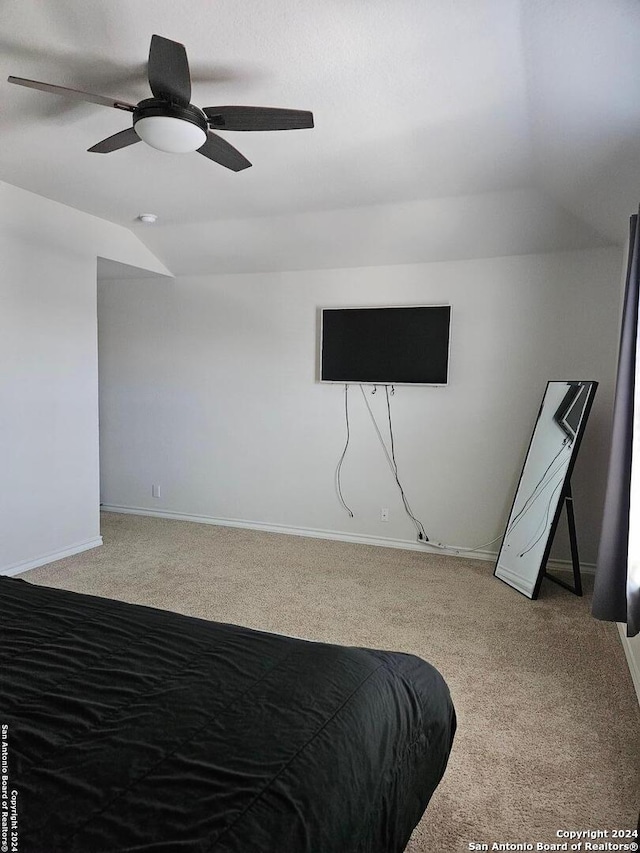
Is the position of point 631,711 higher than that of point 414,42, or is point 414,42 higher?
point 414,42

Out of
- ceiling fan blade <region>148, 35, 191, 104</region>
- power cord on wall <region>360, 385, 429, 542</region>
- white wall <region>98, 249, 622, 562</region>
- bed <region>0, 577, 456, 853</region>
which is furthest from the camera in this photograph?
power cord on wall <region>360, 385, 429, 542</region>

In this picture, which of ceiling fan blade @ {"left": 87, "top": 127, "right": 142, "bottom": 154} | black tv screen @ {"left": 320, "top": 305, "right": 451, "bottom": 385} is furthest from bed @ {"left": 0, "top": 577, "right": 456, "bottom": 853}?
black tv screen @ {"left": 320, "top": 305, "right": 451, "bottom": 385}

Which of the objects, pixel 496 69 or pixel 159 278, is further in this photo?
pixel 159 278

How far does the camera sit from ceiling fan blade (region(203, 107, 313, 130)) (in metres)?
2.22

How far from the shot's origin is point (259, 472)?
17.6 ft

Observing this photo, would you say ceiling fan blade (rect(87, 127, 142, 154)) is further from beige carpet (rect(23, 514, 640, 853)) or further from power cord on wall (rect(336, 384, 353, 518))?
power cord on wall (rect(336, 384, 353, 518))

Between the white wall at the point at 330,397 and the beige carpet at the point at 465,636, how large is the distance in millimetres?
402

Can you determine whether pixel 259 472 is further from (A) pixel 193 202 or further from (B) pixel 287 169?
(B) pixel 287 169

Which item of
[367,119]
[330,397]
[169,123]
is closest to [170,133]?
[169,123]

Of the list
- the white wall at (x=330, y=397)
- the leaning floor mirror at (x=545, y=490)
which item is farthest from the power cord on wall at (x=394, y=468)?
the leaning floor mirror at (x=545, y=490)

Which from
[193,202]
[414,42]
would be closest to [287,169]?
[193,202]

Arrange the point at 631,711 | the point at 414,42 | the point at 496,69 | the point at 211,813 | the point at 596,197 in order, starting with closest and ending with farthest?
the point at 211,813 → the point at 414,42 → the point at 496,69 → the point at 631,711 → the point at 596,197

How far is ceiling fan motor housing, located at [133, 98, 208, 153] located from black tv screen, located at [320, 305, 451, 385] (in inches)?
103

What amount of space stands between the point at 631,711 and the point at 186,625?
2.00 meters
